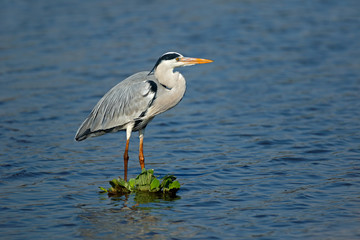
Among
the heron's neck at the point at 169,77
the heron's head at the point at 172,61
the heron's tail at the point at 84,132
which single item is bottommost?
the heron's tail at the point at 84,132

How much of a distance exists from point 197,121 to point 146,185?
380 centimetres

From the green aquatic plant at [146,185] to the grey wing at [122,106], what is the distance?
1091 millimetres

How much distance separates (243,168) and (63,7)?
13550 mm

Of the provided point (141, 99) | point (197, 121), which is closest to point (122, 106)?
point (141, 99)

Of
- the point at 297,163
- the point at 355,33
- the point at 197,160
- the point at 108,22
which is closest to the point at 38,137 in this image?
the point at 197,160

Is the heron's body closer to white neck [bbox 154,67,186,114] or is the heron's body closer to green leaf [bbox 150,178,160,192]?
white neck [bbox 154,67,186,114]

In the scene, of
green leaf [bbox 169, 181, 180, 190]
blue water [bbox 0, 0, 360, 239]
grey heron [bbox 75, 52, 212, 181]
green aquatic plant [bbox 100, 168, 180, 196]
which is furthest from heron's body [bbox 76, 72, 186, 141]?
green leaf [bbox 169, 181, 180, 190]

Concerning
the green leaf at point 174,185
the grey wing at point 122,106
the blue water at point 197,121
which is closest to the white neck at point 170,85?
the grey wing at point 122,106

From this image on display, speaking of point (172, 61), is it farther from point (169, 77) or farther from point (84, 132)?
point (84, 132)

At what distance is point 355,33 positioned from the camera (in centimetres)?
1741

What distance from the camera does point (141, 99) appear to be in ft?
28.7

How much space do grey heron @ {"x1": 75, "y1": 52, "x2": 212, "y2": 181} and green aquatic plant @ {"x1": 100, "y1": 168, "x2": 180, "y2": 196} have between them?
65 cm

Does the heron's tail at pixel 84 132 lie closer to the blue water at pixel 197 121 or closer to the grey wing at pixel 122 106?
the grey wing at pixel 122 106

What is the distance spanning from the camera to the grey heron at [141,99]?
866cm
